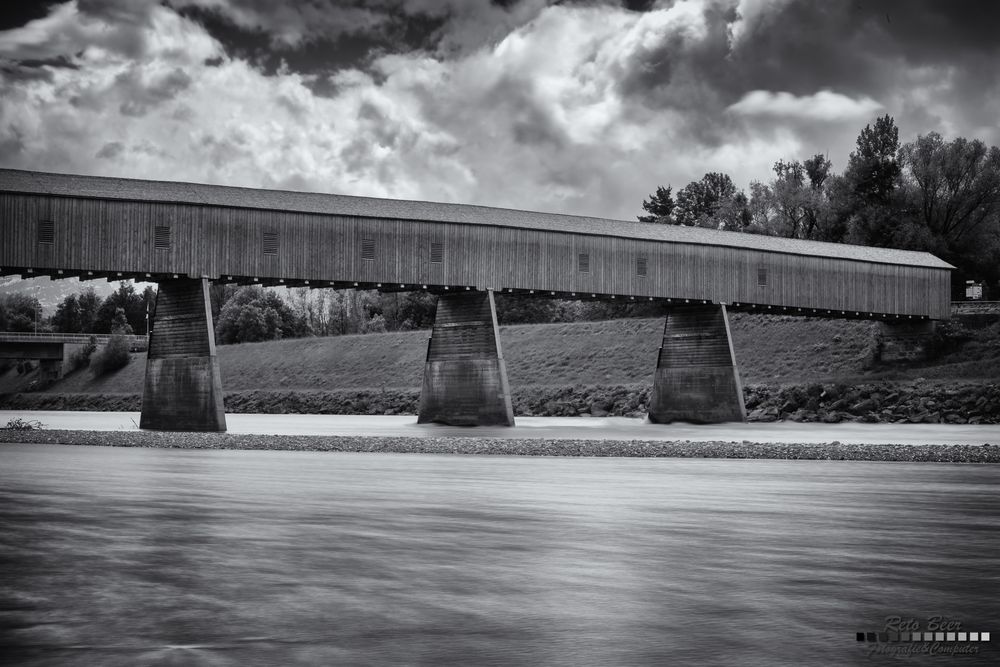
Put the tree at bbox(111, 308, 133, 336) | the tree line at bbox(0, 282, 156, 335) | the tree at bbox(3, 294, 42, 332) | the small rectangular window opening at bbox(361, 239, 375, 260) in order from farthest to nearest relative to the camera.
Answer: the tree at bbox(3, 294, 42, 332)
the tree line at bbox(0, 282, 156, 335)
the tree at bbox(111, 308, 133, 336)
the small rectangular window opening at bbox(361, 239, 375, 260)

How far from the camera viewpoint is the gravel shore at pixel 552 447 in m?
31.6

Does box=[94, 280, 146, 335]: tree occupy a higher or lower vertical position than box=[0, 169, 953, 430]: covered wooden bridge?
higher

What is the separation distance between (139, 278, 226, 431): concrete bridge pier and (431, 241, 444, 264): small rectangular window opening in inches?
439

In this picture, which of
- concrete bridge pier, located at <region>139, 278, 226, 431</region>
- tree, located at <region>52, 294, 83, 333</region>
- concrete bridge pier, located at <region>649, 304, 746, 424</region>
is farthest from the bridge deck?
tree, located at <region>52, 294, 83, 333</region>

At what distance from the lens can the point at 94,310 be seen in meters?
172

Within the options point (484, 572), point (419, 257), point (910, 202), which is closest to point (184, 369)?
point (419, 257)

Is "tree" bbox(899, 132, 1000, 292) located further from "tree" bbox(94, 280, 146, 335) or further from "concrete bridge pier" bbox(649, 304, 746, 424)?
"tree" bbox(94, 280, 146, 335)

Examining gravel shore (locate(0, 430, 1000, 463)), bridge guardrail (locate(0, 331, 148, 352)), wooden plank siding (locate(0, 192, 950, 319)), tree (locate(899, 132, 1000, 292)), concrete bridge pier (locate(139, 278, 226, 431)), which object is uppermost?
tree (locate(899, 132, 1000, 292))

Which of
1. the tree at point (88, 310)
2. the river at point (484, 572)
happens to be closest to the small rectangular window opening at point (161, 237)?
the river at point (484, 572)

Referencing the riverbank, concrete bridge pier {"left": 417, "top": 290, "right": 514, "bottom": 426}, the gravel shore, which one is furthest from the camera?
the riverbank

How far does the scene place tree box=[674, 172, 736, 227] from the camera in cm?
12594

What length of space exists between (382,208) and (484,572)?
147ft

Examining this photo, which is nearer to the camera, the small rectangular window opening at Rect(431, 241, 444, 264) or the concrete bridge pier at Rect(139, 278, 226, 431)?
the concrete bridge pier at Rect(139, 278, 226, 431)

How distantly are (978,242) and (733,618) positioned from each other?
8706 cm
